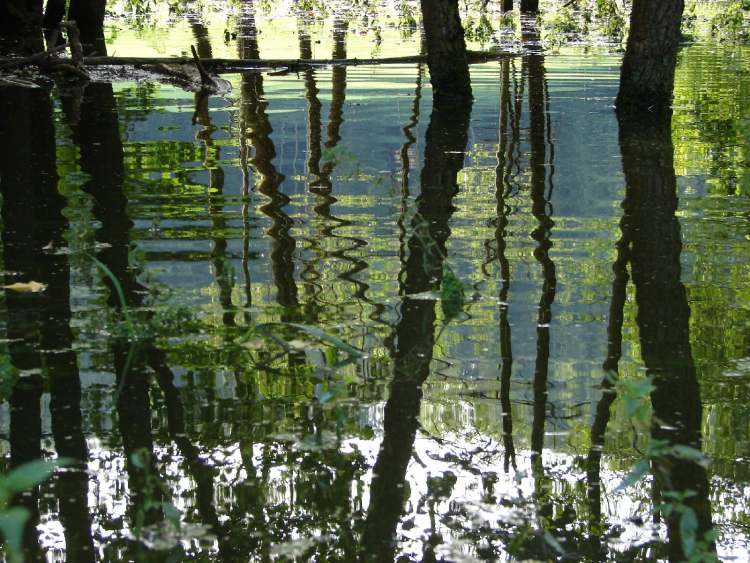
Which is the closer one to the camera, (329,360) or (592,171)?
(329,360)

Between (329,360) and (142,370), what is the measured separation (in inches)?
30.4

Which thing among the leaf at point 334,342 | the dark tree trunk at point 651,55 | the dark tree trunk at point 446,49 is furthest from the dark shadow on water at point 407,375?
the dark tree trunk at point 446,49

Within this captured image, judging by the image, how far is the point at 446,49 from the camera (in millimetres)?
13969

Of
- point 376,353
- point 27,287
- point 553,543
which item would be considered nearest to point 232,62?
point 27,287

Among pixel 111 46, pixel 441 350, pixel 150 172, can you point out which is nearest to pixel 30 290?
pixel 441 350

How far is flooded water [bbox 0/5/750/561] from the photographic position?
3.45m

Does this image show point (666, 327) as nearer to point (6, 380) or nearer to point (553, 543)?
point (553, 543)

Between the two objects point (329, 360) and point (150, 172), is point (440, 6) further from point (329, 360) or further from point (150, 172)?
point (329, 360)

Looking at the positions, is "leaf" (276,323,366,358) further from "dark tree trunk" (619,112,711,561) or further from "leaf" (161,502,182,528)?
"leaf" (161,502,182,528)

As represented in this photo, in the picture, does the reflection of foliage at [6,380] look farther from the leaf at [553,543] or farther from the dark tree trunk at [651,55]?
the dark tree trunk at [651,55]

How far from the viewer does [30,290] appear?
5629mm

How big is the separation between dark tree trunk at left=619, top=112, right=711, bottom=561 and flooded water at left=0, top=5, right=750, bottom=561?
0.01 m

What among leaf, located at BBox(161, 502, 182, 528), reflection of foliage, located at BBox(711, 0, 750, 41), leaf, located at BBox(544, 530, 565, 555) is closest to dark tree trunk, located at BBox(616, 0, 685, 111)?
leaf, located at BBox(544, 530, 565, 555)

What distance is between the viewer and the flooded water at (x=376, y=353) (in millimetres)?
3449
